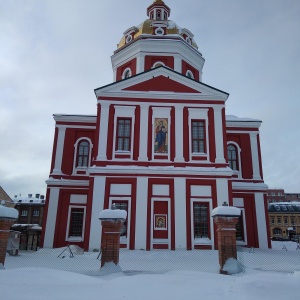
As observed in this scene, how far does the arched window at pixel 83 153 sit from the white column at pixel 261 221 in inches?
510

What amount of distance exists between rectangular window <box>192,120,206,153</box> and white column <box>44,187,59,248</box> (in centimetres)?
1035

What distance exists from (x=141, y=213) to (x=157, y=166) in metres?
3.10

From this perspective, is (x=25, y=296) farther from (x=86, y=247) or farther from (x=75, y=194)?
(x=75, y=194)

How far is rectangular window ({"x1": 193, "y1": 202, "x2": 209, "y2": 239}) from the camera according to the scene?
18.6 metres

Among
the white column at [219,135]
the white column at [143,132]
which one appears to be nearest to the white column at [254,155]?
the white column at [219,135]

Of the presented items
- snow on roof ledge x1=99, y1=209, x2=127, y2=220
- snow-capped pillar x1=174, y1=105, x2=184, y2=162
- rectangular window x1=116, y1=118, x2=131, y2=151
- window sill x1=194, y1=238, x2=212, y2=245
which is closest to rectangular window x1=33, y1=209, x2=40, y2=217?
rectangular window x1=116, y1=118, x2=131, y2=151

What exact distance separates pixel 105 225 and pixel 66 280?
11.0 ft

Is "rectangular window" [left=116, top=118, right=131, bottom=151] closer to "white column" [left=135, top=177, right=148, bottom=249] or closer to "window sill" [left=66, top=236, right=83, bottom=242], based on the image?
"white column" [left=135, top=177, right=148, bottom=249]

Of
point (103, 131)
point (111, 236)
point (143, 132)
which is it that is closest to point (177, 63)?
point (143, 132)

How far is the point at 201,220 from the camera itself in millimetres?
18859

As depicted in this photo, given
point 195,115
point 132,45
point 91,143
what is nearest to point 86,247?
point 91,143

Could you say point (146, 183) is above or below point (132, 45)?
below

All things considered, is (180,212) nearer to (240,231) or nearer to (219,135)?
(219,135)

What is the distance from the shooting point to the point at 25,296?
18.5 ft
